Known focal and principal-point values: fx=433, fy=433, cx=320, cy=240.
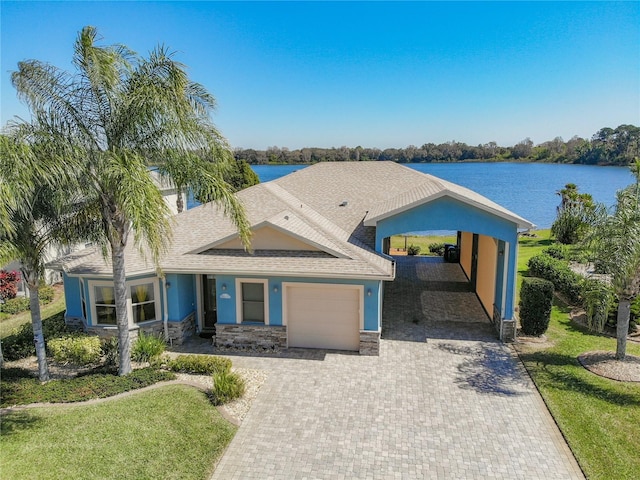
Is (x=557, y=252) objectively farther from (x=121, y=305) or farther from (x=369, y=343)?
(x=121, y=305)

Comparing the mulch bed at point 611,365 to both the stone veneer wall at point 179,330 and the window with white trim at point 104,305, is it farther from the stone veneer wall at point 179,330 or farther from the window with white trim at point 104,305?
the window with white trim at point 104,305

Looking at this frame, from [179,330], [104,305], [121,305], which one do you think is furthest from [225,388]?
[104,305]

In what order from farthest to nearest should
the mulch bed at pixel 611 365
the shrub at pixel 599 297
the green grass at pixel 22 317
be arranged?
the green grass at pixel 22 317 < the shrub at pixel 599 297 < the mulch bed at pixel 611 365

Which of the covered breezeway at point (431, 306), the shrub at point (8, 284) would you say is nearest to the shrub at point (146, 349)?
the covered breezeway at point (431, 306)

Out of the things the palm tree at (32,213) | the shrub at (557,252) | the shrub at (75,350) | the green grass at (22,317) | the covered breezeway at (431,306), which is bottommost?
the green grass at (22,317)

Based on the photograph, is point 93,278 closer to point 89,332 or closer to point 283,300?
point 89,332

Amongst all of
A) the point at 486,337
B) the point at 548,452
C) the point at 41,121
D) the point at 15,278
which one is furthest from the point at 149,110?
the point at 15,278
